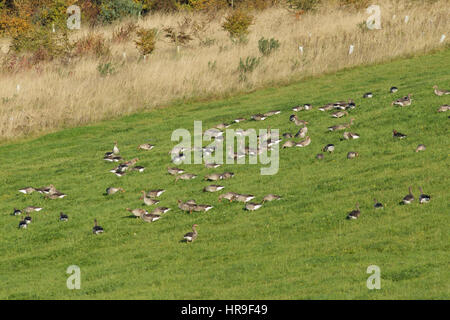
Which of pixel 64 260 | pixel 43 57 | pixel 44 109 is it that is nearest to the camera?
pixel 64 260

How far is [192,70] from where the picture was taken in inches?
1823

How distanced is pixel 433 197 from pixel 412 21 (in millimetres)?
30656

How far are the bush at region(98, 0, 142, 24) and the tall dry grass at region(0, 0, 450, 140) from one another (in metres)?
15.3

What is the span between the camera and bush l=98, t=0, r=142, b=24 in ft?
223

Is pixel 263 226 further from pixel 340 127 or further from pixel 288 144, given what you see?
pixel 340 127

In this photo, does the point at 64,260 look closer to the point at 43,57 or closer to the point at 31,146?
the point at 31,146

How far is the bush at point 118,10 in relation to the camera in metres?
68.1

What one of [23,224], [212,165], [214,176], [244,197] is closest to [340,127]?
[212,165]

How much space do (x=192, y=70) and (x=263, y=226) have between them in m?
25.6

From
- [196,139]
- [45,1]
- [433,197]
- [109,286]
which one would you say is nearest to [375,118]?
[196,139]

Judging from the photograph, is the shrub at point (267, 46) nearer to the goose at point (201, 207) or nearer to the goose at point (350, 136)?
the goose at point (350, 136)

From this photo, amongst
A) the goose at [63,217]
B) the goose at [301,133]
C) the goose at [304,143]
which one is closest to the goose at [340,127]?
the goose at [301,133]

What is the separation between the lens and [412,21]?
50.1m

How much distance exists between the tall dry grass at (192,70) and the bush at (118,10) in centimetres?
1525
